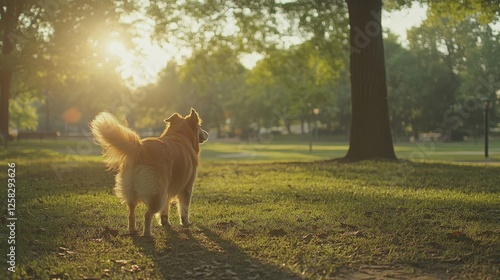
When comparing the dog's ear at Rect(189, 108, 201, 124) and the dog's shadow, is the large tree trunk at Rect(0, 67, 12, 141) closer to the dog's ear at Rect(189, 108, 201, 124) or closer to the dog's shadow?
the dog's ear at Rect(189, 108, 201, 124)

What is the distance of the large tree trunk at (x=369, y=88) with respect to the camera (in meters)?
16.5

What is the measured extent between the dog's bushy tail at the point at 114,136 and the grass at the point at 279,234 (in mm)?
1067

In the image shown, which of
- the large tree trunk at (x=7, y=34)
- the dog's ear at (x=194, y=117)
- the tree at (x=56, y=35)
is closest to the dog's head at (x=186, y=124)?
the dog's ear at (x=194, y=117)

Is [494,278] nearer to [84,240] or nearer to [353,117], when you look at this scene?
[84,240]

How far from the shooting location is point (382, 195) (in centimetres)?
995

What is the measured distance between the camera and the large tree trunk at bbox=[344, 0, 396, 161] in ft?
54.1

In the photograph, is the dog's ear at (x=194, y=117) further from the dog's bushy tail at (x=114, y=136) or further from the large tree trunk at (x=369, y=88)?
the large tree trunk at (x=369, y=88)

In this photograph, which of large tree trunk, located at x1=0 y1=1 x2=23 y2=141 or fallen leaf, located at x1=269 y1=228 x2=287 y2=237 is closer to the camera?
fallen leaf, located at x1=269 y1=228 x2=287 y2=237

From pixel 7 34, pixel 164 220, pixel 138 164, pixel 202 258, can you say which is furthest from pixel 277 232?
pixel 7 34

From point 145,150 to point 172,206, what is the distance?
3.30 m

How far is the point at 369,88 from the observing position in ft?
54.2

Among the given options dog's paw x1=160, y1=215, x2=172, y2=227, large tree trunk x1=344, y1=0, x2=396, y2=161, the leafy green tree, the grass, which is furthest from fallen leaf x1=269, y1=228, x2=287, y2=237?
the leafy green tree

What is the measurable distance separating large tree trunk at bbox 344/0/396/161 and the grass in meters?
4.72

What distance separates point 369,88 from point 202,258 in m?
12.2
